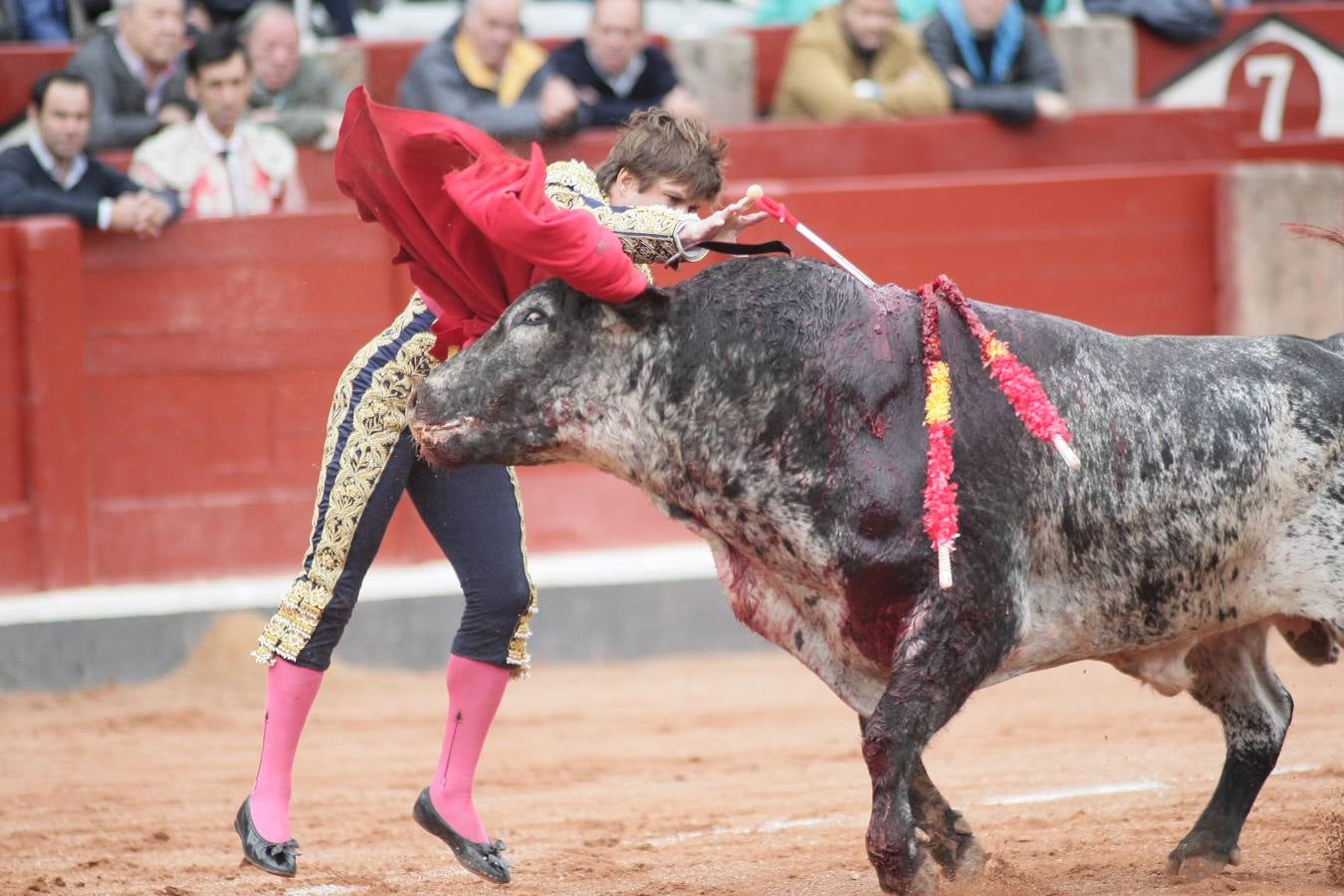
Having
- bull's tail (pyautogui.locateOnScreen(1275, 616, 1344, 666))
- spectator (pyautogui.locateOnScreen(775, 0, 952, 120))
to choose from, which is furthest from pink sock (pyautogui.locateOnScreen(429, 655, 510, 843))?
spectator (pyautogui.locateOnScreen(775, 0, 952, 120))

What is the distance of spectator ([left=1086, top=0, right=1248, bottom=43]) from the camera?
31.3 ft

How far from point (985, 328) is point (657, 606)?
3764 millimetres

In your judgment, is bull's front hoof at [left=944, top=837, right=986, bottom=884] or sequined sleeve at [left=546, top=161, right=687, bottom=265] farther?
bull's front hoof at [left=944, top=837, right=986, bottom=884]

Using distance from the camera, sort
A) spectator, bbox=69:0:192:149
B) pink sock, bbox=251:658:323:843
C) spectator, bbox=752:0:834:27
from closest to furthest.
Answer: pink sock, bbox=251:658:323:843, spectator, bbox=69:0:192:149, spectator, bbox=752:0:834:27

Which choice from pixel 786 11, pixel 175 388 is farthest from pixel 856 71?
pixel 175 388

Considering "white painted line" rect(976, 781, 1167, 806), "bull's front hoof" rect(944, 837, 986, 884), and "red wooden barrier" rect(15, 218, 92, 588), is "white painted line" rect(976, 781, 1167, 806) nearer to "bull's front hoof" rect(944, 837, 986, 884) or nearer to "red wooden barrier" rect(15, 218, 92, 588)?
"bull's front hoof" rect(944, 837, 986, 884)

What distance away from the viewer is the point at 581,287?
323 centimetres

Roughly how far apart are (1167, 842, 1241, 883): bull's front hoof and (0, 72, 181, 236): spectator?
168 inches

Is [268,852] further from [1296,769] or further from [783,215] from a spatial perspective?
[1296,769]

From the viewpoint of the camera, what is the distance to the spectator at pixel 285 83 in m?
7.30

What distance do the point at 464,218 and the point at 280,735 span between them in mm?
1134

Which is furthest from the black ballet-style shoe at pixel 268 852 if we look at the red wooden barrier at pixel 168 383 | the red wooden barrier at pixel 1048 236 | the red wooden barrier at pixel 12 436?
the red wooden barrier at pixel 1048 236

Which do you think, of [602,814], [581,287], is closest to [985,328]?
[581,287]

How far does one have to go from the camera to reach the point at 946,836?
12.3 feet
